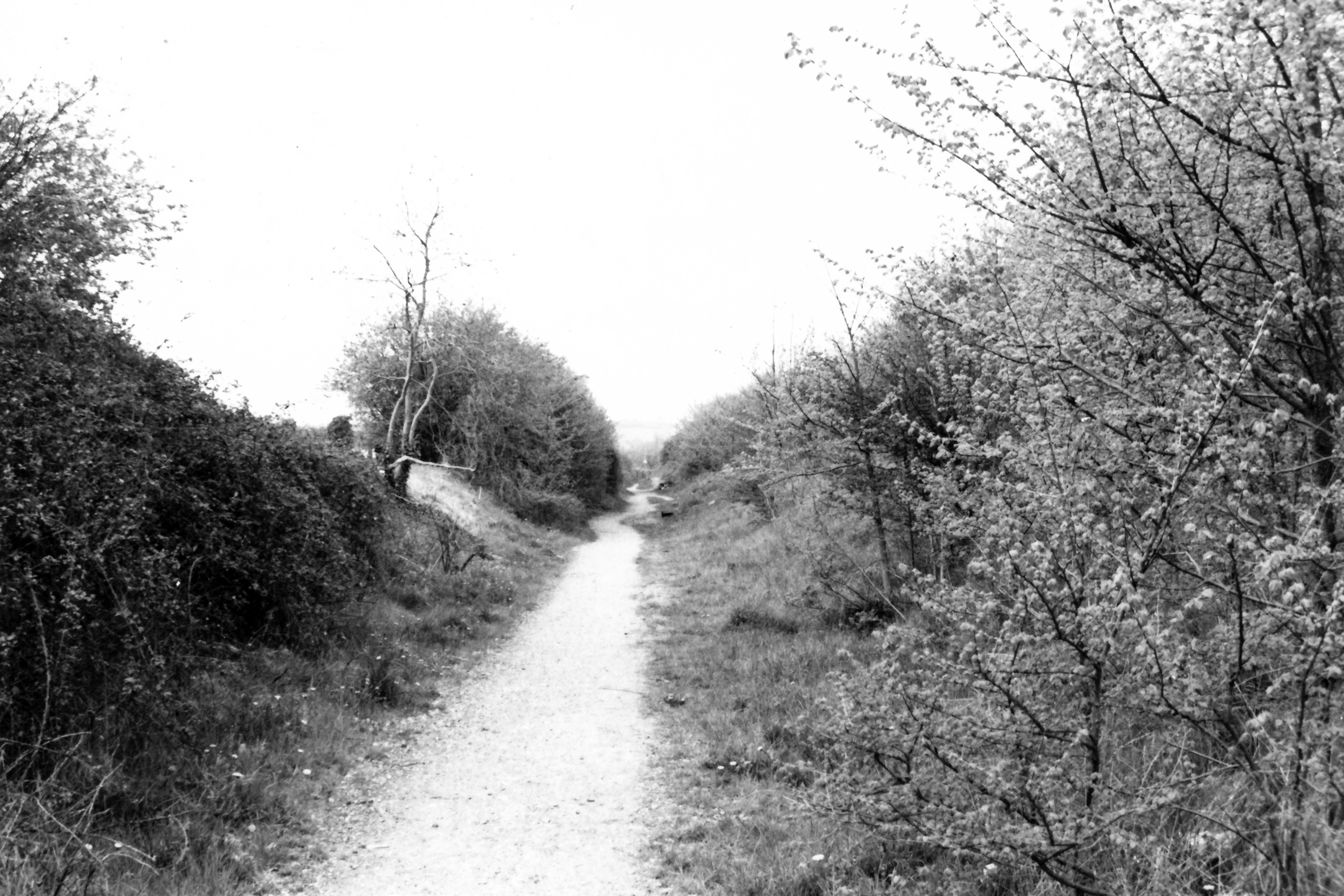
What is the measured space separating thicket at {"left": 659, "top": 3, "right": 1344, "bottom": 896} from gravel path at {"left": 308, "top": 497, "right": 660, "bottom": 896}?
1.86 meters

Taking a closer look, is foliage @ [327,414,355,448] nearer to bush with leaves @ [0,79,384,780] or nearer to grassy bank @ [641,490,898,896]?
bush with leaves @ [0,79,384,780]

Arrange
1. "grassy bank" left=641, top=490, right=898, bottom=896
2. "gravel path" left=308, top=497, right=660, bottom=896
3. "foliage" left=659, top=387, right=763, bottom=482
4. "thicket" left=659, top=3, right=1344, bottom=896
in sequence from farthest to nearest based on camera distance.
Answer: "foliage" left=659, top=387, right=763, bottom=482 < "gravel path" left=308, top=497, right=660, bottom=896 < "grassy bank" left=641, top=490, right=898, bottom=896 < "thicket" left=659, top=3, right=1344, bottom=896

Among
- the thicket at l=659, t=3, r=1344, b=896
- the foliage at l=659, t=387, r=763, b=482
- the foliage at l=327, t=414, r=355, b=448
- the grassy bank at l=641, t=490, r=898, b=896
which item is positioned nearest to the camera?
the thicket at l=659, t=3, r=1344, b=896

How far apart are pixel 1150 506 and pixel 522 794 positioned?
4.71 meters

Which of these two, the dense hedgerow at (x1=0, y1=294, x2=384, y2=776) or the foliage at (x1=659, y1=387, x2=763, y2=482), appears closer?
the dense hedgerow at (x1=0, y1=294, x2=384, y2=776)

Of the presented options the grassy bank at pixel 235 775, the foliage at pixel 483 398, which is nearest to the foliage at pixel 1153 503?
the grassy bank at pixel 235 775

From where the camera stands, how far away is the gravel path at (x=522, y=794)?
4.72 meters

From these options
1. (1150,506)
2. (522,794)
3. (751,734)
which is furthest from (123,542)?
(1150,506)

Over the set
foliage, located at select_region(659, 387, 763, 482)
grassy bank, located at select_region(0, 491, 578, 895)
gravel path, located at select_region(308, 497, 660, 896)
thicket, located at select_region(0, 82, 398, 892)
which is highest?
foliage, located at select_region(659, 387, 763, 482)

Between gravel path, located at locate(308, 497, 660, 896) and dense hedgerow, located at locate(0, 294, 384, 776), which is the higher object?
dense hedgerow, located at locate(0, 294, 384, 776)

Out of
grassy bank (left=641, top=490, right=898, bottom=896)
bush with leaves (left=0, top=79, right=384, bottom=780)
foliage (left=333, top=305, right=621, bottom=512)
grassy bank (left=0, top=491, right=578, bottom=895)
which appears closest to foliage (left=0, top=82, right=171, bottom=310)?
bush with leaves (left=0, top=79, right=384, bottom=780)

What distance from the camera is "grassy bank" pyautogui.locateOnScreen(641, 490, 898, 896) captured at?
444cm

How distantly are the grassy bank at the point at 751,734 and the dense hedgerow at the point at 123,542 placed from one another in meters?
3.65

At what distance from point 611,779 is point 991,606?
13.0 feet
